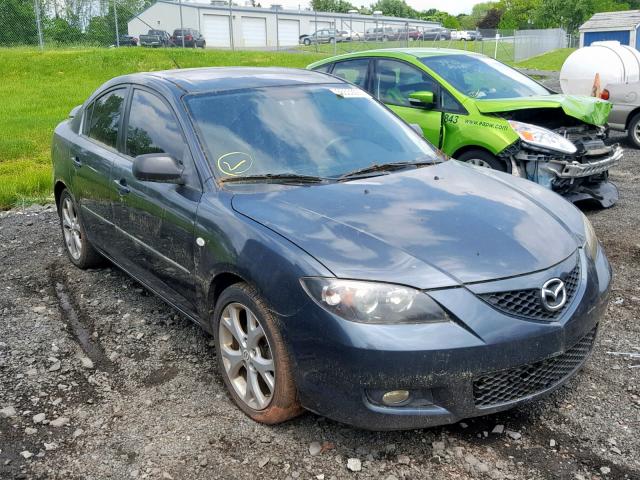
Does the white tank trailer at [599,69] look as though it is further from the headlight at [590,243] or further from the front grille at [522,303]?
the front grille at [522,303]

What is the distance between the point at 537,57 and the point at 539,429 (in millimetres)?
43938

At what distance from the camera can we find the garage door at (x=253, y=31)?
52.5m

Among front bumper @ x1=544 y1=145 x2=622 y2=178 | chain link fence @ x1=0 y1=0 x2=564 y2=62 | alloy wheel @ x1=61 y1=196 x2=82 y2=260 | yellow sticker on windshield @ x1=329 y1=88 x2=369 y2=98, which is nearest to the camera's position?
yellow sticker on windshield @ x1=329 y1=88 x2=369 y2=98

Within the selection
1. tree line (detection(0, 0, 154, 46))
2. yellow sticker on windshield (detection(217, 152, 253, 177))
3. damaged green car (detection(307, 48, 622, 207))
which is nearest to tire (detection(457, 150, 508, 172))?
damaged green car (detection(307, 48, 622, 207))

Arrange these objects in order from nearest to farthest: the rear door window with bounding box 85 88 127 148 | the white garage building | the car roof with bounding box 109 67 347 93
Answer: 1. the car roof with bounding box 109 67 347 93
2. the rear door window with bounding box 85 88 127 148
3. the white garage building

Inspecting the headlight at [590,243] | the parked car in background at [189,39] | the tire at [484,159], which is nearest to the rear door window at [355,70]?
the tire at [484,159]

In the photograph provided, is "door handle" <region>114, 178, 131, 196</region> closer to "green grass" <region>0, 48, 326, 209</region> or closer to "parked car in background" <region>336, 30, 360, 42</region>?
"green grass" <region>0, 48, 326, 209</region>

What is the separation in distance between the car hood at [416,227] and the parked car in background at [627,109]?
8399mm

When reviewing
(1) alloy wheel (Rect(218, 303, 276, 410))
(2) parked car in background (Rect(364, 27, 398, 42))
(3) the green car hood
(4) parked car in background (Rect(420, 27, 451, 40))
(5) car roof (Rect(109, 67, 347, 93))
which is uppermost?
(4) parked car in background (Rect(420, 27, 451, 40))

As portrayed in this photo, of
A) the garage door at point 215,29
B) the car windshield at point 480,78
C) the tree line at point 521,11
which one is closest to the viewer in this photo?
the car windshield at point 480,78

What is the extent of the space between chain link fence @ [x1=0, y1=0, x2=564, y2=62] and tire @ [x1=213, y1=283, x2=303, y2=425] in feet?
77.6

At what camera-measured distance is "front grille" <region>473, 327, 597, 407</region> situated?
2.92 metres

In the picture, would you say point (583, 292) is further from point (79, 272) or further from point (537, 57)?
point (537, 57)

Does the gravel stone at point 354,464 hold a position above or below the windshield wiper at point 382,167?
below
